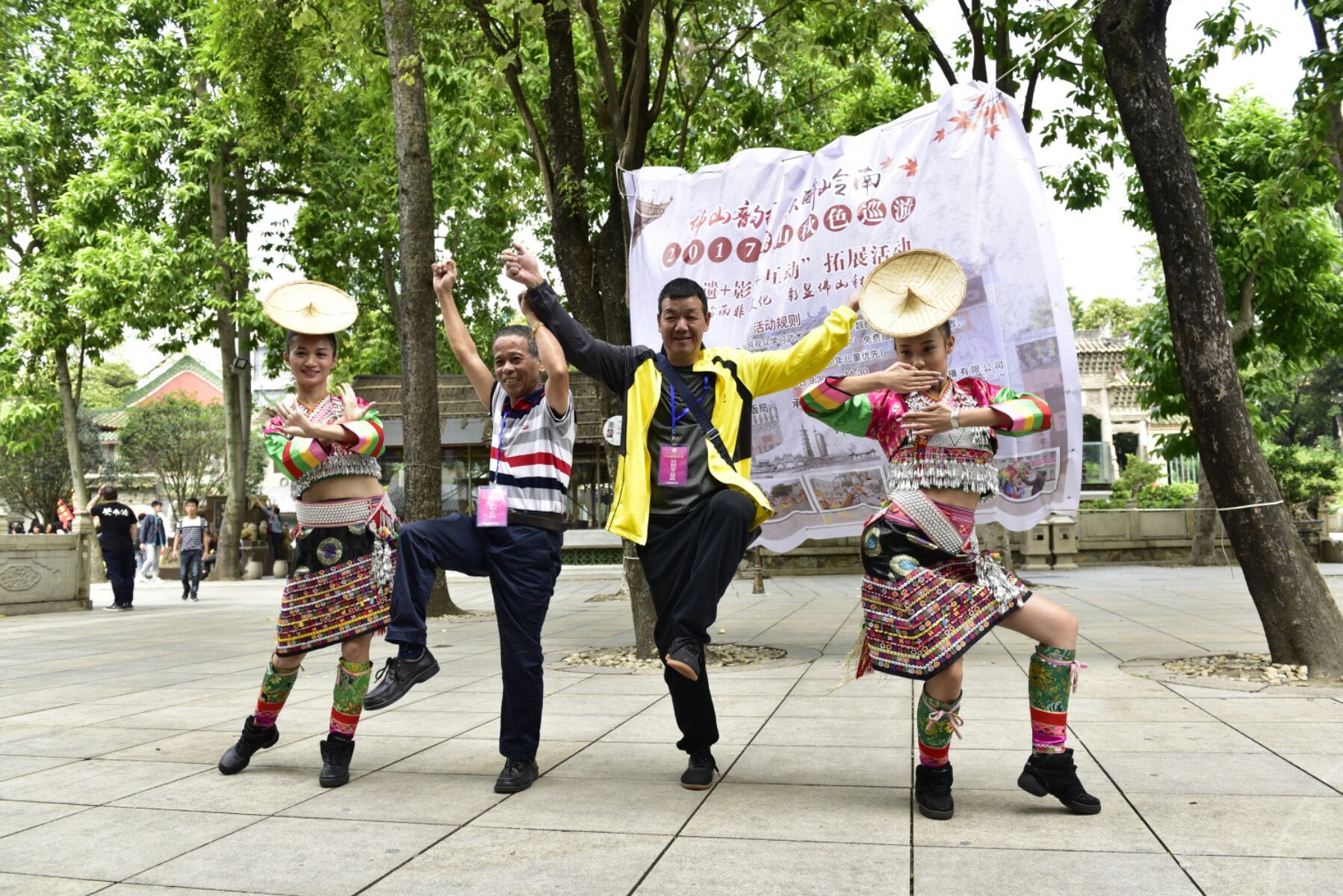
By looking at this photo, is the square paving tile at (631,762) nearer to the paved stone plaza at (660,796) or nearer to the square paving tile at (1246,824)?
the paved stone plaza at (660,796)

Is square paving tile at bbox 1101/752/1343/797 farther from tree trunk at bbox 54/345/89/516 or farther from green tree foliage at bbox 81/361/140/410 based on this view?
green tree foliage at bbox 81/361/140/410

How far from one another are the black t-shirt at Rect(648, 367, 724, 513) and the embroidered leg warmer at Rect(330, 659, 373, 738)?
135 cm

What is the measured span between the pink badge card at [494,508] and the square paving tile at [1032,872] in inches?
75.9

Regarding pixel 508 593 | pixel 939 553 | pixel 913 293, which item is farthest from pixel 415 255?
pixel 939 553

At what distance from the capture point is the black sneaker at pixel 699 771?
392 cm


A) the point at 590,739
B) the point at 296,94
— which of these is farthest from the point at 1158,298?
the point at 590,739

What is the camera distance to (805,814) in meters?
3.52

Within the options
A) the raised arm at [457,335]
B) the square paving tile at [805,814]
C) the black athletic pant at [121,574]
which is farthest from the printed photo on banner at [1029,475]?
the black athletic pant at [121,574]

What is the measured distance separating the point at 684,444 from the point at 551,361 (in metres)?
0.59

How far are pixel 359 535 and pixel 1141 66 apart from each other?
5736 mm

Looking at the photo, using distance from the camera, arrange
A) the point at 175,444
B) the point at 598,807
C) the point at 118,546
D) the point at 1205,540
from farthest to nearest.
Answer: the point at 175,444
the point at 1205,540
the point at 118,546
the point at 598,807

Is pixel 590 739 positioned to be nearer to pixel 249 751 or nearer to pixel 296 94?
pixel 249 751

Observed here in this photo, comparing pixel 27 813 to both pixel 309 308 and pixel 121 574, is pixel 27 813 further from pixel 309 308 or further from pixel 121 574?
pixel 121 574

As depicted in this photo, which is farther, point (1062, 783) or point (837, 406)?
point (837, 406)
